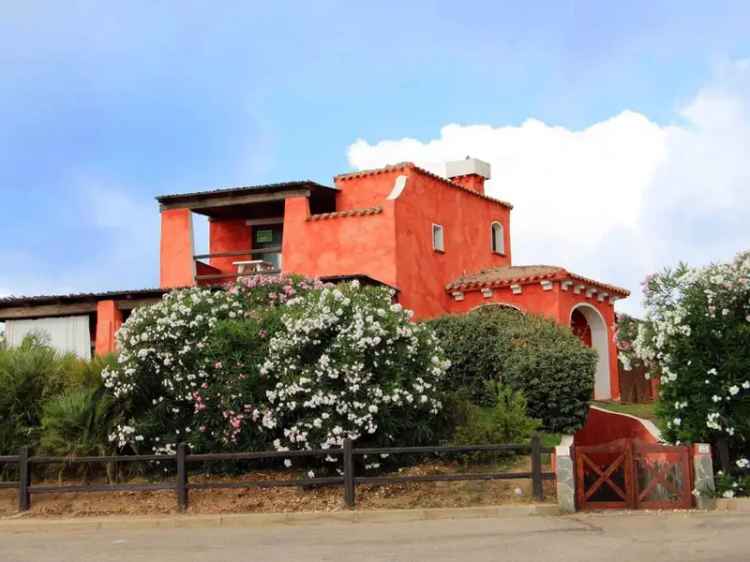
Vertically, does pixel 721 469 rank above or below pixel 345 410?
below

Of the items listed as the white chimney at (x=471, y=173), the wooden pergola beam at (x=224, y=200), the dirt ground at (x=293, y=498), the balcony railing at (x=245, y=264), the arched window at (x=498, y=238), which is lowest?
the dirt ground at (x=293, y=498)

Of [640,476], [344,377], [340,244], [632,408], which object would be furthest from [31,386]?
[632,408]

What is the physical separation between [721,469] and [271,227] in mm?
17186

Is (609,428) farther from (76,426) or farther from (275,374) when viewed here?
(76,426)

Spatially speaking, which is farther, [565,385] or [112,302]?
[112,302]

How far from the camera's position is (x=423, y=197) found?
2670 centimetres

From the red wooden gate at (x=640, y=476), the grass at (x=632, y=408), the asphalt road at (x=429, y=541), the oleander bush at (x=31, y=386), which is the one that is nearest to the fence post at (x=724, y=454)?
the red wooden gate at (x=640, y=476)

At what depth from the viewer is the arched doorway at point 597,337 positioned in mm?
26812

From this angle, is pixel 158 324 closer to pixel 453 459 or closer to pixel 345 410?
pixel 345 410

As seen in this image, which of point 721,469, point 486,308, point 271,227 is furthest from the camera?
point 271,227

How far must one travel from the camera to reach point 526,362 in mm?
18625

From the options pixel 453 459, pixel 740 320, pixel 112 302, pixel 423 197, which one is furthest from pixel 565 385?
pixel 112 302

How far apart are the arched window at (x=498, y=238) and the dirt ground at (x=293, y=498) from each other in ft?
47.7

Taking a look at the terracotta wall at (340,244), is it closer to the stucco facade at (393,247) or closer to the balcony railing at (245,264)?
the stucco facade at (393,247)
